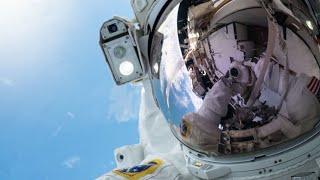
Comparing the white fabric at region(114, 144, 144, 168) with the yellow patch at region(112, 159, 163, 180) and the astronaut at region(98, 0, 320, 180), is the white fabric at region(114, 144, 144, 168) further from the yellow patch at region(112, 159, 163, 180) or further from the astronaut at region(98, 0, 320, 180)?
the astronaut at region(98, 0, 320, 180)

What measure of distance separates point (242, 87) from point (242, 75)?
0.17 feet

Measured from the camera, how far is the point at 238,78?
6.15ft

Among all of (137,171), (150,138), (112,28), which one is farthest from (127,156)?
(112,28)

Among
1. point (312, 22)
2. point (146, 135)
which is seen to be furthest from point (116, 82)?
point (146, 135)

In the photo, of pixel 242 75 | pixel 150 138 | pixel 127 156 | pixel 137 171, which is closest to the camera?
pixel 242 75

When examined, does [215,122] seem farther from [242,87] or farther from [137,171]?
[137,171]

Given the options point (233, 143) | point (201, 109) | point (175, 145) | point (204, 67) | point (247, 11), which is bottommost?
point (175, 145)

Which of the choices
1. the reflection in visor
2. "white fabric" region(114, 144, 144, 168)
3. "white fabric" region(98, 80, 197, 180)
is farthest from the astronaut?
"white fabric" region(114, 144, 144, 168)

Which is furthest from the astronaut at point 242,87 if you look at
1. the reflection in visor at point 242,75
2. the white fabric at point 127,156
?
the white fabric at point 127,156

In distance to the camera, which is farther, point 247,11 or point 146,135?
point 146,135

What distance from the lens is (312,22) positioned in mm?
1921

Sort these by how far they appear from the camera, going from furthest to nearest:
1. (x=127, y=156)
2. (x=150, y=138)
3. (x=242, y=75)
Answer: (x=150, y=138) < (x=127, y=156) < (x=242, y=75)

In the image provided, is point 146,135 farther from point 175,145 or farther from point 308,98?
point 308,98

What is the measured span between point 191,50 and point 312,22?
21.4 inches
